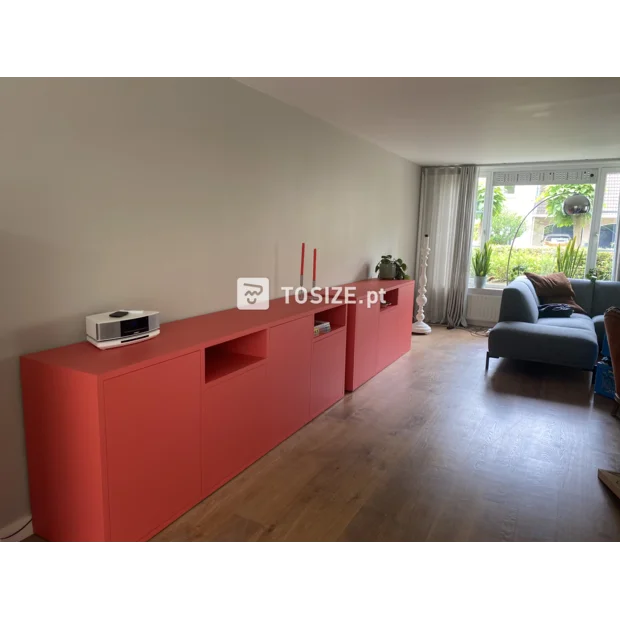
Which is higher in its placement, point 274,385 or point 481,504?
point 274,385

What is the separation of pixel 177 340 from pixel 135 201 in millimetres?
704

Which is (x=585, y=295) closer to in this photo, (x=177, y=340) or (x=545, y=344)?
(x=545, y=344)

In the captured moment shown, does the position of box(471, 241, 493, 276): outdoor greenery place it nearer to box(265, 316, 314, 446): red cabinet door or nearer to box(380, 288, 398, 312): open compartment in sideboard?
box(380, 288, 398, 312): open compartment in sideboard

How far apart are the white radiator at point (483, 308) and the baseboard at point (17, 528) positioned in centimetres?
564

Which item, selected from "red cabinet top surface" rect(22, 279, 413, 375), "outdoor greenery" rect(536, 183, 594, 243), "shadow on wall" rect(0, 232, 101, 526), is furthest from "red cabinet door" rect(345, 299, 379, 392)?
"outdoor greenery" rect(536, 183, 594, 243)

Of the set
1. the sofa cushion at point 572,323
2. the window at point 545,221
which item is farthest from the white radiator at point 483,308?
the sofa cushion at point 572,323

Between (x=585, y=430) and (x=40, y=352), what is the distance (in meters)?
3.20

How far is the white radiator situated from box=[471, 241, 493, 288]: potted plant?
17cm

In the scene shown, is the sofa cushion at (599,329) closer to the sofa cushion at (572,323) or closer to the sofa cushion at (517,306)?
the sofa cushion at (572,323)

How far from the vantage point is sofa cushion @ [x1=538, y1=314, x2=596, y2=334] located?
14.4 feet

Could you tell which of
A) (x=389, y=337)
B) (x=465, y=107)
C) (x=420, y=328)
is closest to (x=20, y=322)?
(x=465, y=107)
